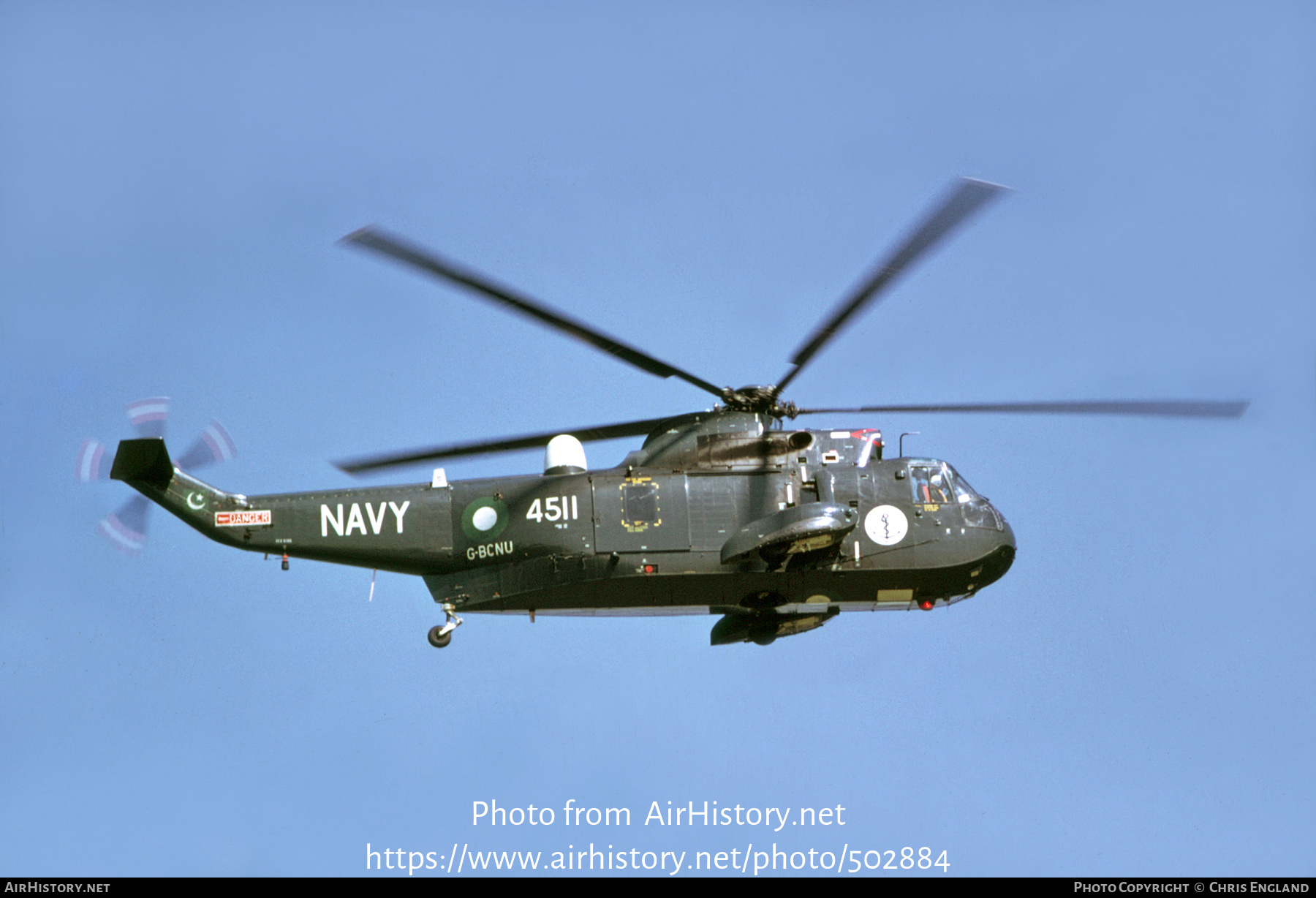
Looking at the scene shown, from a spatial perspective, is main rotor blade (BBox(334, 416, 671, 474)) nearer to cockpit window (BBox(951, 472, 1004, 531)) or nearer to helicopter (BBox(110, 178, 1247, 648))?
helicopter (BBox(110, 178, 1247, 648))

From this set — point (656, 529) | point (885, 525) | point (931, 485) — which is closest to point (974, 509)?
point (931, 485)

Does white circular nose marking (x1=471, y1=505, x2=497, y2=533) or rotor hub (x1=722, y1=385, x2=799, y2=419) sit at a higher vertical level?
rotor hub (x1=722, y1=385, x2=799, y2=419)

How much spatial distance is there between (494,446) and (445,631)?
3.13 m

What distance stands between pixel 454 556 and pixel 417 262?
496cm

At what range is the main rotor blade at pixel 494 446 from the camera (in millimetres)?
23047

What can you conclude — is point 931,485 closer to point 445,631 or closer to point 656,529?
point 656,529

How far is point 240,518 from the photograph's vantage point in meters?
22.5

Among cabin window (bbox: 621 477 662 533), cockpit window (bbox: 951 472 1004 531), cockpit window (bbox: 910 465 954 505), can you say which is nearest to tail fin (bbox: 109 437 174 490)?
cabin window (bbox: 621 477 662 533)

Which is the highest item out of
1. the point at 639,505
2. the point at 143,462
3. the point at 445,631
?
the point at 143,462

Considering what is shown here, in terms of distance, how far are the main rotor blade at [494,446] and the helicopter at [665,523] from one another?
0.03m

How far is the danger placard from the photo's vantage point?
22.5 metres

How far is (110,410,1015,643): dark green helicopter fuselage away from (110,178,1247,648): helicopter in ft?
0.08

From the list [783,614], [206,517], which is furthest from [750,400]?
[206,517]
